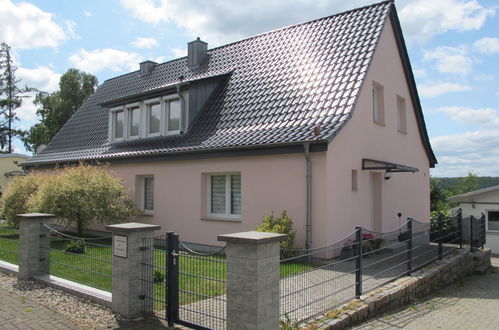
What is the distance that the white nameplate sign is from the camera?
600cm

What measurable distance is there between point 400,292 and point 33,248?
23.1ft

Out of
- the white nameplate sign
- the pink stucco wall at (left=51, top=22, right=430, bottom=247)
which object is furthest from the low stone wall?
the white nameplate sign

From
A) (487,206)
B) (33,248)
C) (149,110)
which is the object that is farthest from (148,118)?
(487,206)

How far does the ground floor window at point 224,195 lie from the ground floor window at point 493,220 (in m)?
21.0

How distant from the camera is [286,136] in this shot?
10.2m

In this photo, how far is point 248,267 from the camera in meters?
4.58

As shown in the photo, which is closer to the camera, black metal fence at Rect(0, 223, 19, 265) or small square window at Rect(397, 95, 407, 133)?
black metal fence at Rect(0, 223, 19, 265)

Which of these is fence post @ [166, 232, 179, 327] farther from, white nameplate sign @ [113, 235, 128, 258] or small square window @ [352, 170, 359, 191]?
small square window @ [352, 170, 359, 191]

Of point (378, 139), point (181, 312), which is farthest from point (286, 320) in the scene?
point (378, 139)

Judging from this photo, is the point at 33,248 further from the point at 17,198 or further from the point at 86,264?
the point at 17,198

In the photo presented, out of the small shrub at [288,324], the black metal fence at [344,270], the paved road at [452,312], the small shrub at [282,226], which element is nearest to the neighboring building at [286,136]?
the small shrub at [282,226]

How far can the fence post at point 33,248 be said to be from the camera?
803 centimetres

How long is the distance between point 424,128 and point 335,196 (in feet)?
27.3

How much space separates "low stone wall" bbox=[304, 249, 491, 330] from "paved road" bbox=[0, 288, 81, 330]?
338 cm
